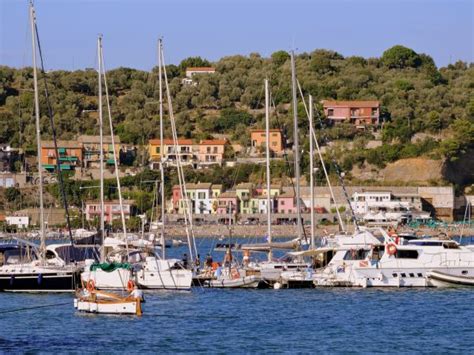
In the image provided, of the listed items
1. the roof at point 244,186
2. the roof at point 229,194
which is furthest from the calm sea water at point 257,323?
the roof at point 244,186

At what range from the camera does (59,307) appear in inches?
1516

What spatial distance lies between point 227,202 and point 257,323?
82.3 metres

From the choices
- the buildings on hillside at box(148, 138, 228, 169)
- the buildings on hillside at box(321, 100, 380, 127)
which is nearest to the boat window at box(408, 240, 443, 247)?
the buildings on hillside at box(148, 138, 228, 169)

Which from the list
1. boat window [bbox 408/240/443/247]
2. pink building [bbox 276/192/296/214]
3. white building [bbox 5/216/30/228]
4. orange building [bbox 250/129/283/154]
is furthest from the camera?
orange building [bbox 250/129/283/154]

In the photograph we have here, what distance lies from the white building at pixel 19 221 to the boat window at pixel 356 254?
58498 millimetres

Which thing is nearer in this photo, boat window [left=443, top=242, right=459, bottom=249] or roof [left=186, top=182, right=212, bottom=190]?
boat window [left=443, top=242, right=459, bottom=249]

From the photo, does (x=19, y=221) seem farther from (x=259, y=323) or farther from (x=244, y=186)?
(x=259, y=323)

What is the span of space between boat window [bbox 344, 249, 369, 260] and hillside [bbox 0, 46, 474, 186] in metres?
72.1

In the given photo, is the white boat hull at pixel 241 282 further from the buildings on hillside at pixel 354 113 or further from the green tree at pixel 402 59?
the green tree at pixel 402 59

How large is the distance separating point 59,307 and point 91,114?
11334 centimetres

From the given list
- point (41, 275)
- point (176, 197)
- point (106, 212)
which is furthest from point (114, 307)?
point (176, 197)

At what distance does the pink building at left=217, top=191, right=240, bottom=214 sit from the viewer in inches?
4599

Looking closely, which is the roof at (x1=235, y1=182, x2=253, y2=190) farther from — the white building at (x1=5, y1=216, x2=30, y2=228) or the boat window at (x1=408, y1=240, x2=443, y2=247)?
the boat window at (x1=408, y1=240, x2=443, y2=247)

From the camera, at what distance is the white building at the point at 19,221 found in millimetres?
100244
